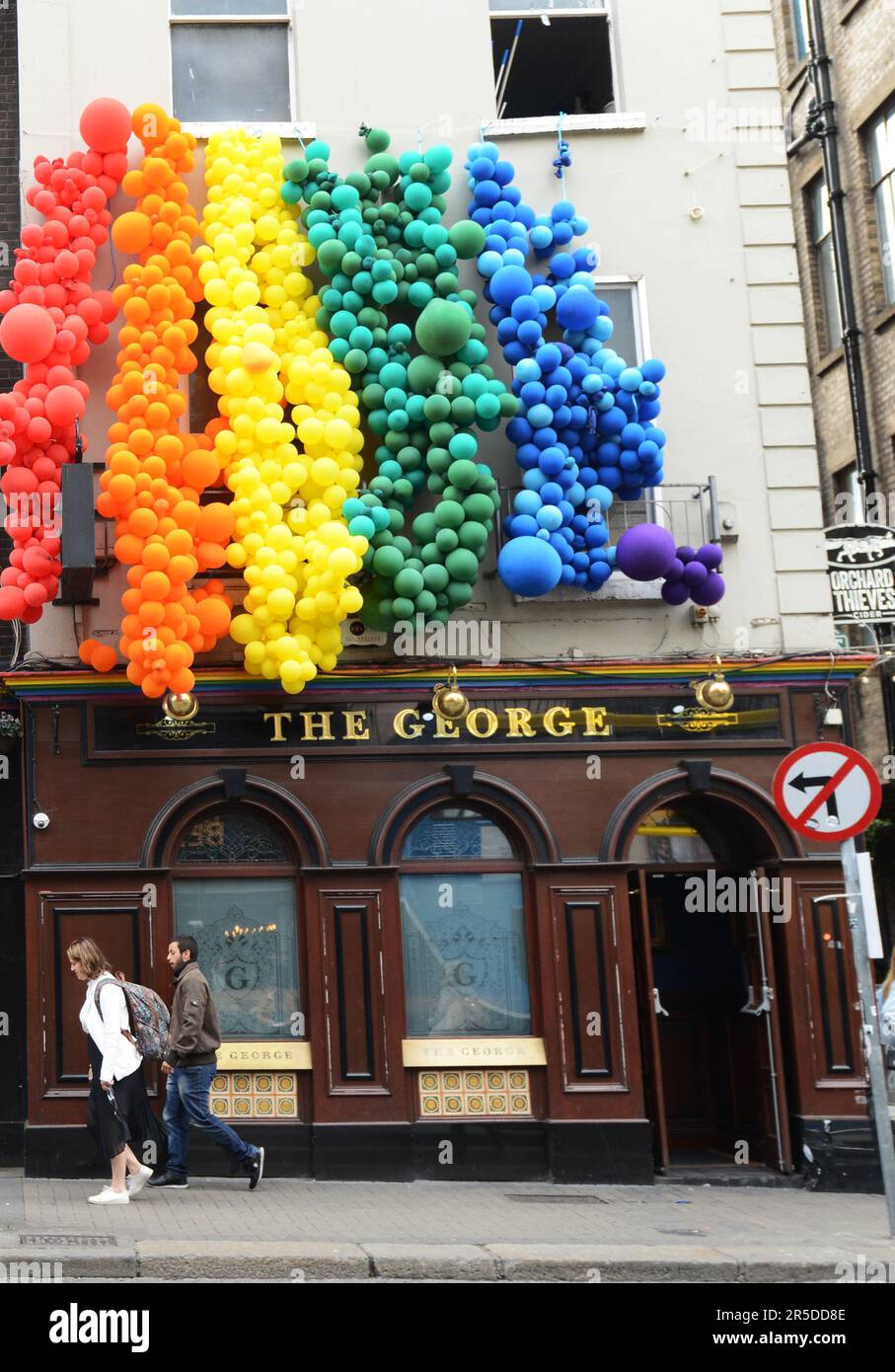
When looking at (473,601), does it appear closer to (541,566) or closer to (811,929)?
(541,566)

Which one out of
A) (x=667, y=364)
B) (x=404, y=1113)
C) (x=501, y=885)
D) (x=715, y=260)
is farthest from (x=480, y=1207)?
(x=715, y=260)

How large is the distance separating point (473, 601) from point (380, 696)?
120cm

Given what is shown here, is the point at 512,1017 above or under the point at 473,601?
under

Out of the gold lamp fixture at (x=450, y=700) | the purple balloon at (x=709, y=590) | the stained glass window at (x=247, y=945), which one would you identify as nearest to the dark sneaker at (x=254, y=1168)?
the stained glass window at (x=247, y=945)

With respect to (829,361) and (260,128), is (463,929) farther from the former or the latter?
(829,361)

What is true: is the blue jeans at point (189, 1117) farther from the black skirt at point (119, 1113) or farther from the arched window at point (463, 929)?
the arched window at point (463, 929)

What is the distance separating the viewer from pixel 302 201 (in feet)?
44.8

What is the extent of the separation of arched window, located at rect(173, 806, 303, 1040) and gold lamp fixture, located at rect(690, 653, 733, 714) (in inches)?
148

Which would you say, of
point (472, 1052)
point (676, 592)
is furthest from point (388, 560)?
point (472, 1052)

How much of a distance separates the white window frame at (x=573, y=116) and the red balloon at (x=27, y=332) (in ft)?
14.8

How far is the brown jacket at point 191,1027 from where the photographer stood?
11.8m

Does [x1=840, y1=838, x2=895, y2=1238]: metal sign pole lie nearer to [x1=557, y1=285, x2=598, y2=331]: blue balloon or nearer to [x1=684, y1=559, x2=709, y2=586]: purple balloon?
[x1=684, y1=559, x2=709, y2=586]: purple balloon

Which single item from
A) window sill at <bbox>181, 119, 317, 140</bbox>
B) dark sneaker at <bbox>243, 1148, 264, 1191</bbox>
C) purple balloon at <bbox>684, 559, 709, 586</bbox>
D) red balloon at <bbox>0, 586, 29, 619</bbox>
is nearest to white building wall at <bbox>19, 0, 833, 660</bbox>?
window sill at <bbox>181, 119, 317, 140</bbox>

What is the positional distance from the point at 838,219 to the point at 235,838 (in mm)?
13478
